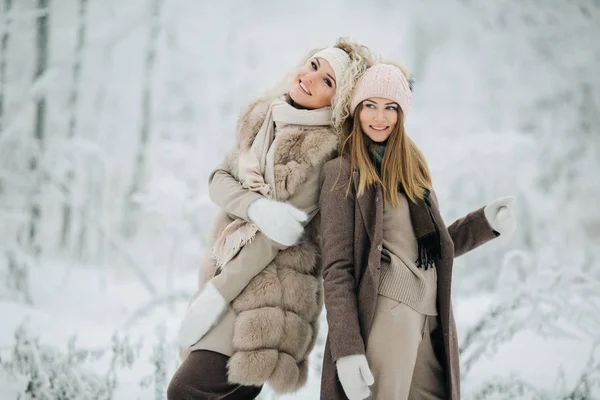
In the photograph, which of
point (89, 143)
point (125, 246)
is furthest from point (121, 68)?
point (125, 246)

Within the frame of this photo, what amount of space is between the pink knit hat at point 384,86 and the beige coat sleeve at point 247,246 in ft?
0.99

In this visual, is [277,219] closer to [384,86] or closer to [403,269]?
[403,269]

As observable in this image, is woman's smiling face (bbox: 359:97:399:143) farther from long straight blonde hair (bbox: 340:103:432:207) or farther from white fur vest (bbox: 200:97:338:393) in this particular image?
white fur vest (bbox: 200:97:338:393)

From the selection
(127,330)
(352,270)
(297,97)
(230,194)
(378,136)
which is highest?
(297,97)

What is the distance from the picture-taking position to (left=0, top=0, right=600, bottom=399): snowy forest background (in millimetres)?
4031

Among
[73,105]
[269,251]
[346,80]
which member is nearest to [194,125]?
[73,105]

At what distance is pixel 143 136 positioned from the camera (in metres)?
4.74

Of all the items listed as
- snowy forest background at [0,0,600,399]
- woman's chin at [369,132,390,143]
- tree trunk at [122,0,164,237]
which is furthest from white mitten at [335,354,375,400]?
tree trunk at [122,0,164,237]

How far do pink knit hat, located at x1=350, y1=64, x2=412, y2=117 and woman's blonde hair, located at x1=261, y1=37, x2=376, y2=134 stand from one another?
0.09 ft

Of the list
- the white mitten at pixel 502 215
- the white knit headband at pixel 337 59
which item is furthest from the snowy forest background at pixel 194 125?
the white knit headband at pixel 337 59

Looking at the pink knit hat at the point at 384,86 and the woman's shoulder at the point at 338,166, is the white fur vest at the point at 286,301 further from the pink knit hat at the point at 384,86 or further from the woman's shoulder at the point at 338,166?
the pink knit hat at the point at 384,86

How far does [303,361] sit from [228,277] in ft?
1.32

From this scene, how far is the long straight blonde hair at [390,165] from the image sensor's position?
5.45 feet

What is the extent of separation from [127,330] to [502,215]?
260 cm
